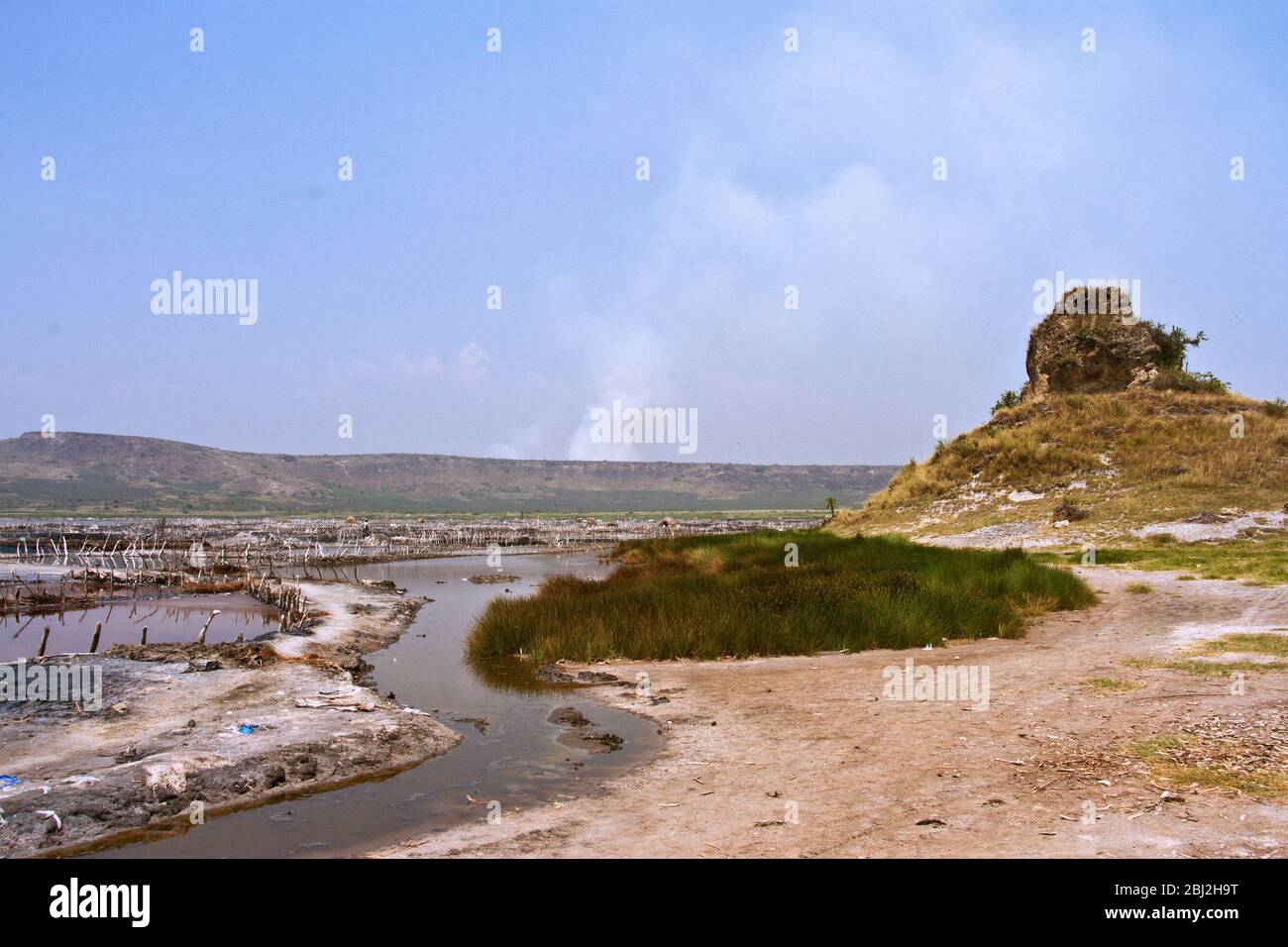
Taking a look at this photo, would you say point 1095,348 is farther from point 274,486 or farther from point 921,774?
point 274,486

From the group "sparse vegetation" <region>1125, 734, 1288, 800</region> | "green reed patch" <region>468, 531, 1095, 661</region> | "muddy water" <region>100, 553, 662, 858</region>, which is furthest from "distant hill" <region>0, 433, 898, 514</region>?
"sparse vegetation" <region>1125, 734, 1288, 800</region>

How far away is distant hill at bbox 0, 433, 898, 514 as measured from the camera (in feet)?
439

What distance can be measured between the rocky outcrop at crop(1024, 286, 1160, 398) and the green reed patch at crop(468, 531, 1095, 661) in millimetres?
24707

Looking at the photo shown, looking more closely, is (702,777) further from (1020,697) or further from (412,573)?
(412,573)

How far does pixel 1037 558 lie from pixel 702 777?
1919cm

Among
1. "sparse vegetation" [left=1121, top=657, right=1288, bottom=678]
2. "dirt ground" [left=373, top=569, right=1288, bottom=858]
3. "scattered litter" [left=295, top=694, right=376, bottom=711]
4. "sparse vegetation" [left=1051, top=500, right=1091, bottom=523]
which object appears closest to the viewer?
"dirt ground" [left=373, top=569, right=1288, bottom=858]

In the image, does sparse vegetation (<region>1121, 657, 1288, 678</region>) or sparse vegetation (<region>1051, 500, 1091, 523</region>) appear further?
sparse vegetation (<region>1051, 500, 1091, 523</region>)

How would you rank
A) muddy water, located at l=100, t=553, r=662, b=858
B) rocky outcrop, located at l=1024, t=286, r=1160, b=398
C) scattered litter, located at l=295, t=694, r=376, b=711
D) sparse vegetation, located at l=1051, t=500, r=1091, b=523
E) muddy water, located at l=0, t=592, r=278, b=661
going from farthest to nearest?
rocky outcrop, located at l=1024, t=286, r=1160, b=398, sparse vegetation, located at l=1051, t=500, r=1091, b=523, muddy water, located at l=0, t=592, r=278, b=661, scattered litter, located at l=295, t=694, r=376, b=711, muddy water, located at l=100, t=553, r=662, b=858

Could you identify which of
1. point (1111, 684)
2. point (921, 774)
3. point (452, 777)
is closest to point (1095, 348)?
point (1111, 684)

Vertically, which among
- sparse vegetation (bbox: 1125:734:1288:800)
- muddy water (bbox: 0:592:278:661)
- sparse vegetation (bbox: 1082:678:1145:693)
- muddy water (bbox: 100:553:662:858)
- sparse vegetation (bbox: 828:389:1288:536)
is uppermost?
sparse vegetation (bbox: 828:389:1288:536)

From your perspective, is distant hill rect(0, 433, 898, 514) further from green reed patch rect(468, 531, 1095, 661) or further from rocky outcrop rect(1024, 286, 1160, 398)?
green reed patch rect(468, 531, 1095, 661)

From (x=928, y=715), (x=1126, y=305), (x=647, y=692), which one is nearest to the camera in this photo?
(x=928, y=715)
